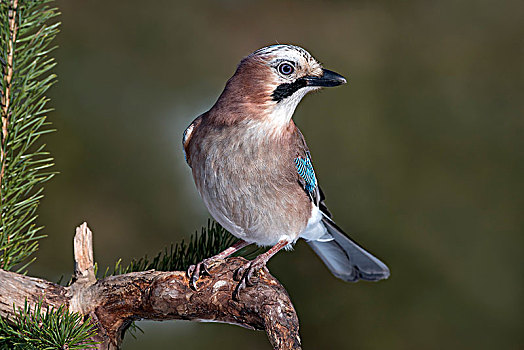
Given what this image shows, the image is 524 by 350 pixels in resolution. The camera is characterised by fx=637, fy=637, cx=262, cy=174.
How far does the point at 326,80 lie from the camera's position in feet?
6.25

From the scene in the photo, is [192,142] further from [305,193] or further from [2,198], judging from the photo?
[2,198]

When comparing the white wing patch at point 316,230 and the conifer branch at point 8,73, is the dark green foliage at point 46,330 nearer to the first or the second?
the conifer branch at point 8,73

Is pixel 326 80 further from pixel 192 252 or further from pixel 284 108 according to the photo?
pixel 192 252

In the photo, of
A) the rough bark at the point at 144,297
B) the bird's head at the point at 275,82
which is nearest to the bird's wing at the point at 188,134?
the bird's head at the point at 275,82

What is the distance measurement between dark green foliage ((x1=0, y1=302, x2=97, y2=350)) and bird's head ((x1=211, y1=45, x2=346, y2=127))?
2.55 ft

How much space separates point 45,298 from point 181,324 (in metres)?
1.96

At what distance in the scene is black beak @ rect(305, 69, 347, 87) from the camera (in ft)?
6.23

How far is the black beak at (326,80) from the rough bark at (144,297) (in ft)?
1.93

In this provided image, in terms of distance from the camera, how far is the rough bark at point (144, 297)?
165cm

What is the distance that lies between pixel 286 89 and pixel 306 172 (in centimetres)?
31

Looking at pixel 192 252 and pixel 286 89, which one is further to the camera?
pixel 192 252

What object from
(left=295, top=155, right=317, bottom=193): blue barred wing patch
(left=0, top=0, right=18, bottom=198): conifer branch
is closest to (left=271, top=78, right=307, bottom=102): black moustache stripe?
(left=295, top=155, right=317, bottom=193): blue barred wing patch

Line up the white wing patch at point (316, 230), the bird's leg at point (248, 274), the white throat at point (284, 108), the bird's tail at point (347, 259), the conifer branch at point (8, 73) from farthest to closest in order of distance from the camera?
the bird's tail at point (347, 259), the white wing patch at point (316, 230), the white throat at point (284, 108), the conifer branch at point (8, 73), the bird's leg at point (248, 274)

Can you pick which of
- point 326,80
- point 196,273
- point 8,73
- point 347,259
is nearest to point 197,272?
point 196,273
